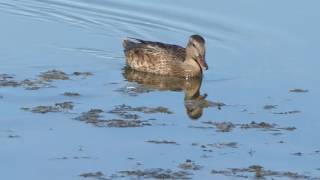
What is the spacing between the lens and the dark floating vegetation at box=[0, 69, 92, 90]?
1650 cm

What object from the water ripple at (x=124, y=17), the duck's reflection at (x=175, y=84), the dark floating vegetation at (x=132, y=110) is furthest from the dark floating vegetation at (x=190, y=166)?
the water ripple at (x=124, y=17)

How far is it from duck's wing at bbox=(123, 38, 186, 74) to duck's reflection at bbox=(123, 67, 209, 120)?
0.15 m

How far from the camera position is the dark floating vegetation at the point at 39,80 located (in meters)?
16.5

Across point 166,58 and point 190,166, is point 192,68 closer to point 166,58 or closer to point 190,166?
point 166,58

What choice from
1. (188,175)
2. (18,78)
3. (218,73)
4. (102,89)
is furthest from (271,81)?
(188,175)

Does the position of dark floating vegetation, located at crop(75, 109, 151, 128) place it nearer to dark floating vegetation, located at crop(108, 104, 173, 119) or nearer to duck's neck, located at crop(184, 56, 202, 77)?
dark floating vegetation, located at crop(108, 104, 173, 119)

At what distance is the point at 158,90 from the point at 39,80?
1.86 meters

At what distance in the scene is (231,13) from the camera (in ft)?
69.7

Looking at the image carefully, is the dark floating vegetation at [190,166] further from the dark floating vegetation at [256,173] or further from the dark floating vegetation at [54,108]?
the dark floating vegetation at [54,108]

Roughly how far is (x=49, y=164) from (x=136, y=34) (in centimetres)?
816

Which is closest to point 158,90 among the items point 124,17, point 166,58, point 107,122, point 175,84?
point 175,84

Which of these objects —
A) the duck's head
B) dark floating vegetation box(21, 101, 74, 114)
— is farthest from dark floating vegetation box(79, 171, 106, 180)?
the duck's head

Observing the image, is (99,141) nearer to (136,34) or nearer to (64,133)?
(64,133)

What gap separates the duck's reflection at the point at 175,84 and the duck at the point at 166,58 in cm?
15
